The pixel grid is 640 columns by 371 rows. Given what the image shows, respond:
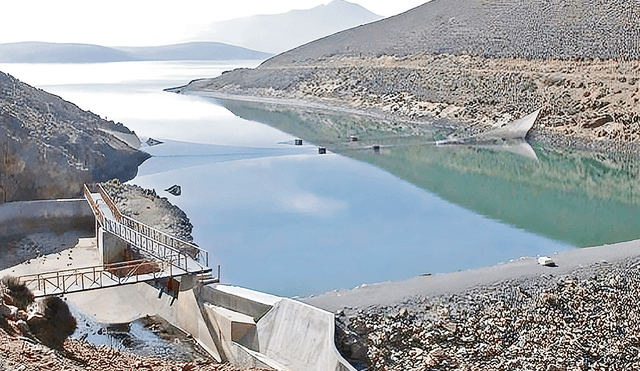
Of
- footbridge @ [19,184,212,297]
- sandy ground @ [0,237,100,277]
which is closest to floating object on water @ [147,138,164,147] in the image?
footbridge @ [19,184,212,297]

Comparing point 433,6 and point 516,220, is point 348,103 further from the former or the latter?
point 516,220

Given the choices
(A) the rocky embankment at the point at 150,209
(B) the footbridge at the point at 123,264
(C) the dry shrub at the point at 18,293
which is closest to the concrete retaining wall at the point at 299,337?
(B) the footbridge at the point at 123,264

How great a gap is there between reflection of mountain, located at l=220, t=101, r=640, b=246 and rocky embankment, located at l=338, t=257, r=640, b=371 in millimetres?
5872

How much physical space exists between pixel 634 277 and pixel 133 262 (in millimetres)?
9077

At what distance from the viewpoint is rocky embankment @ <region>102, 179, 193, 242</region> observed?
18250mm

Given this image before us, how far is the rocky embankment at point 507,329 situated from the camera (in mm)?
10578

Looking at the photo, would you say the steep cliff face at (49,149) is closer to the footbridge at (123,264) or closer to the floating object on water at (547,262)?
the footbridge at (123,264)

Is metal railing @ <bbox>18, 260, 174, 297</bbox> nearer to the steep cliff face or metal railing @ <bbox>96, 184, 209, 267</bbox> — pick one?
metal railing @ <bbox>96, 184, 209, 267</bbox>

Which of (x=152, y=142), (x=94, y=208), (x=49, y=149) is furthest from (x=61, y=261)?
(x=152, y=142)

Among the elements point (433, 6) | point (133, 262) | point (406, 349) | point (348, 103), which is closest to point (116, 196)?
point (133, 262)

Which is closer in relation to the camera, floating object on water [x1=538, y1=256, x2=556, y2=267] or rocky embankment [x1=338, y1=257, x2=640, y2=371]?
rocky embankment [x1=338, y1=257, x2=640, y2=371]

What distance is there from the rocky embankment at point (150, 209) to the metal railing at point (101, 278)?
3.86m

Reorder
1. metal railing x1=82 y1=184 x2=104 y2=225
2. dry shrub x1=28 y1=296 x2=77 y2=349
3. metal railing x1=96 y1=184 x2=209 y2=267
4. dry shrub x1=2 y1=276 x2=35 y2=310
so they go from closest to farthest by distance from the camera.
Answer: dry shrub x1=28 y1=296 x2=77 y2=349, dry shrub x1=2 y1=276 x2=35 y2=310, metal railing x1=82 y1=184 x2=104 y2=225, metal railing x1=96 y1=184 x2=209 y2=267

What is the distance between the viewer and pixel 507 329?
11453 millimetres
